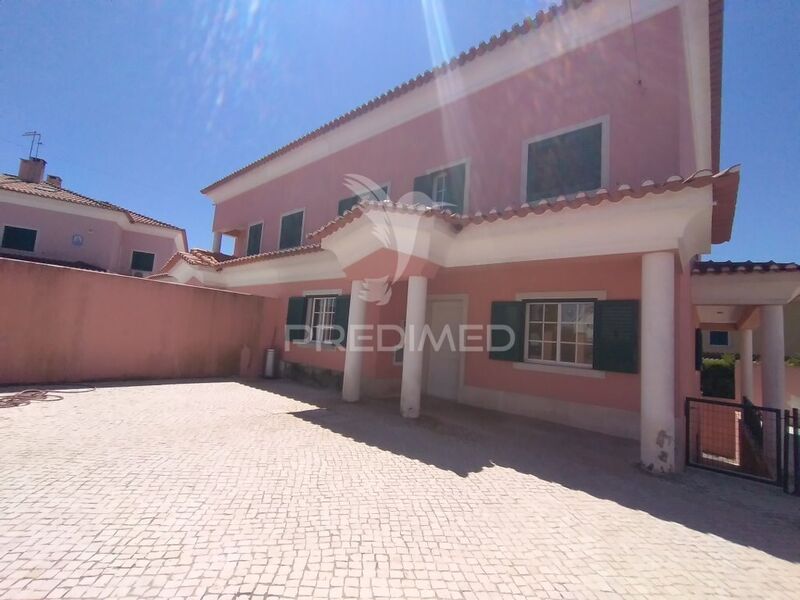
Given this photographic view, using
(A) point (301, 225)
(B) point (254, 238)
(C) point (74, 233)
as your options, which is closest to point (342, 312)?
(A) point (301, 225)

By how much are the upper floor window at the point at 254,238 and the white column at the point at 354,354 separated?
8.48m

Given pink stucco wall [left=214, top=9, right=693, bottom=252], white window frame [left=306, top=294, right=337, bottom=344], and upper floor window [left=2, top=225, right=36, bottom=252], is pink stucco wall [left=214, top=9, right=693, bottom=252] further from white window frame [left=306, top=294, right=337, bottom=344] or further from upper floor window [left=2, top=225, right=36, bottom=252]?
upper floor window [left=2, top=225, right=36, bottom=252]

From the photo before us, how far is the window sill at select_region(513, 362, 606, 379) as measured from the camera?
22.1 ft

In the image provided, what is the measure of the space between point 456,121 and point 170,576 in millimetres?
9388

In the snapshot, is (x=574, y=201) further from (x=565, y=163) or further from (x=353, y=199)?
(x=353, y=199)

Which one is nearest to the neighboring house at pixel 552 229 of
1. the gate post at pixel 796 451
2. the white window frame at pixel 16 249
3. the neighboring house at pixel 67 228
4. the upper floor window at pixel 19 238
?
the gate post at pixel 796 451

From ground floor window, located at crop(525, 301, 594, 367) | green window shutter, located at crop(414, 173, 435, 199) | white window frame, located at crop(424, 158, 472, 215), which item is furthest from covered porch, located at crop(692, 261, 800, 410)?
green window shutter, located at crop(414, 173, 435, 199)

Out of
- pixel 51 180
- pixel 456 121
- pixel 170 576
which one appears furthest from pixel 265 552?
pixel 51 180

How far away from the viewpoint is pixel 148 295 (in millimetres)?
9055

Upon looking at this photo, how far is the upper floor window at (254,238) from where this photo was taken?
14.9 m

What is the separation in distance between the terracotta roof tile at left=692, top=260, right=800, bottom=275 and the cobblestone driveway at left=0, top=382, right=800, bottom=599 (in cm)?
474

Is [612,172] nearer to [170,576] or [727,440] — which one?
[727,440]

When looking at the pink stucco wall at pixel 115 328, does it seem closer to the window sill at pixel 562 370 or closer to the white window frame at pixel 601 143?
the window sill at pixel 562 370

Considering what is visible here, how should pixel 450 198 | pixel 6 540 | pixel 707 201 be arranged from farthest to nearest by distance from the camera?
pixel 450 198
pixel 707 201
pixel 6 540
